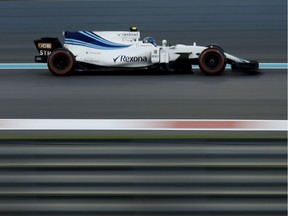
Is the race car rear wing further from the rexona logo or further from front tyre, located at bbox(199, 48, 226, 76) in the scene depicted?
front tyre, located at bbox(199, 48, 226, 76)

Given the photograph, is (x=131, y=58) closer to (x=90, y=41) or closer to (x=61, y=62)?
(x=90, y=41)

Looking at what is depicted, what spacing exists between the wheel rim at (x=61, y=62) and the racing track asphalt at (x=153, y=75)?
219mm

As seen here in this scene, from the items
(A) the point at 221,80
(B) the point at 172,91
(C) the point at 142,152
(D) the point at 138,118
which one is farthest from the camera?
(A) the point at 221,80

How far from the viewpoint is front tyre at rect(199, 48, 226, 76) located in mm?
7625

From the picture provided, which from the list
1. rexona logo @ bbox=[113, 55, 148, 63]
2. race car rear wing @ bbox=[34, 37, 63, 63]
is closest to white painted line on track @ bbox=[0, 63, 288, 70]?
race car rear wing @ bbox=[34, 37, 63, 63]

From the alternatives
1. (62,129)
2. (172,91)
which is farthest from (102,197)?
(172,91)

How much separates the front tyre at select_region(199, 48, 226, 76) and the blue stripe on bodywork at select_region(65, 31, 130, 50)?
3.75ft

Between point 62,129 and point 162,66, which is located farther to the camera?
point 162,66

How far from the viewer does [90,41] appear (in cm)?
809

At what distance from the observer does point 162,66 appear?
793cm

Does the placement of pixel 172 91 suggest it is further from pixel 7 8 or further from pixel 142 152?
pixel 7 8

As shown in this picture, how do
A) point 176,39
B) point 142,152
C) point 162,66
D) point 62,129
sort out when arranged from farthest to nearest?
point 176,39 < point 162,66 < point 62,129 < point 142,152

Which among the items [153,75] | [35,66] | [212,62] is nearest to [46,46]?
[35,66]

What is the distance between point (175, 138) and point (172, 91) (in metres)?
3.65
